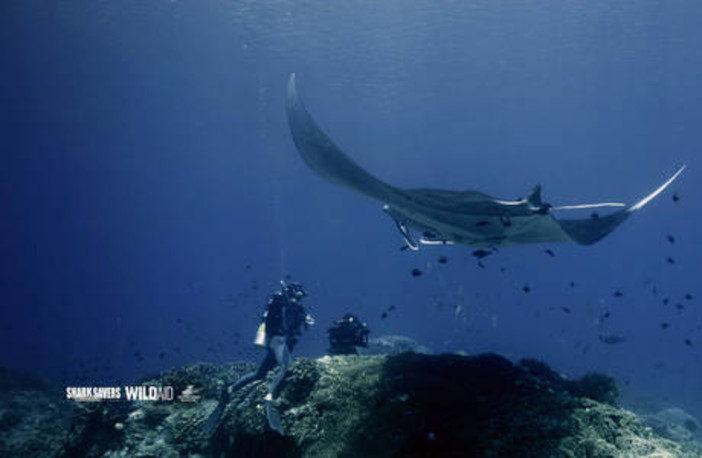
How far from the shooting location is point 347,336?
9.51m

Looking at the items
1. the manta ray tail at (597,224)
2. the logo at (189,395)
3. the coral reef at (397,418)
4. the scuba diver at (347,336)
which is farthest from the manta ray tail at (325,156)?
the scuba diver at (347,336)

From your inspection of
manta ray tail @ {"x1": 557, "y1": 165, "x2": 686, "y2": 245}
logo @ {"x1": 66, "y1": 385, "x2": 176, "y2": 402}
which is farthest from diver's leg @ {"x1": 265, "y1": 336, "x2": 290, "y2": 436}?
manta ray tail @ {"x1": 557, "y1": 165, "x2": 686, "y2": 245}

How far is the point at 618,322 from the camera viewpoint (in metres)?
101

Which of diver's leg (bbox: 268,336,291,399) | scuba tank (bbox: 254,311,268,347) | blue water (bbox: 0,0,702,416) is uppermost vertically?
blue water (bbox: 0,0,702,416)

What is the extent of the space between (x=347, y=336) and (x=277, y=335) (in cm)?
232

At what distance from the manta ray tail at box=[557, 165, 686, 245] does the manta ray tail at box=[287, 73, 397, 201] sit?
2509mm

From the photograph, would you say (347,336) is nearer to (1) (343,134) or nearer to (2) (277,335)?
(2) (277,335)

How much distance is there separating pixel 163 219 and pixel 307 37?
330ft

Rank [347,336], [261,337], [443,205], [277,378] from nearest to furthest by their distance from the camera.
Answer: [443,205] → [277,378] → [261,337] → [347,336]

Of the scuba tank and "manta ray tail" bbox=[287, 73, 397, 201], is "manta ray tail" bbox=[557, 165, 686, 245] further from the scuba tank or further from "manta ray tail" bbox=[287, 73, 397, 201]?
the scuba tank

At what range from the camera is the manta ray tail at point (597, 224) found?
5643 mm

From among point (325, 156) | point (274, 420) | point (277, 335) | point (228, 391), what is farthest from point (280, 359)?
point (325, 156)

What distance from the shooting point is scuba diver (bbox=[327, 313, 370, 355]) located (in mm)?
9500

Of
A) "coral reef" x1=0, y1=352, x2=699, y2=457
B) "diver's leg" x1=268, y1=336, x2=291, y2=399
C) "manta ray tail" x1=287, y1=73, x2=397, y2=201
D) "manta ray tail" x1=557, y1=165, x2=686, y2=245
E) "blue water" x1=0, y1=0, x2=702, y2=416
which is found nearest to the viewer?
"coral reef" x1=0, y1=352, x2=699, y2=457
